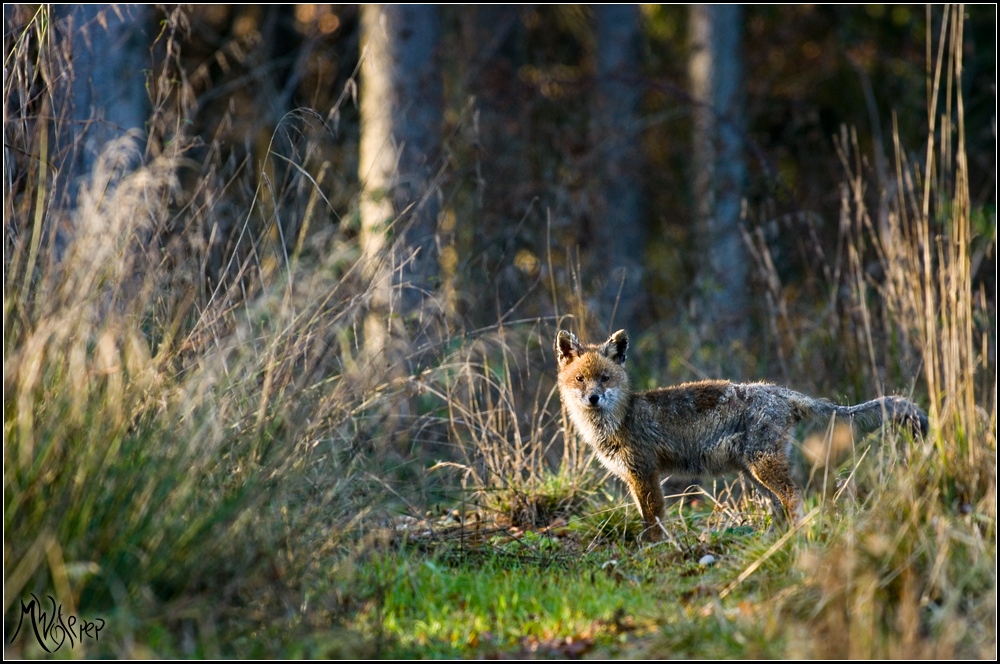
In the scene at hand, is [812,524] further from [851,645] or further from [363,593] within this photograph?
[363,593]

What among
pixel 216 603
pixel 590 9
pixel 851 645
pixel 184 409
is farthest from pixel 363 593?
pixel 590 9

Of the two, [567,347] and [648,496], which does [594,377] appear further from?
[648,496]

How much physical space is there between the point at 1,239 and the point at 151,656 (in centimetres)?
213

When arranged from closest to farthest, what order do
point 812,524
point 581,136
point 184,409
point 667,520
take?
point 184,409
point 812,524
point 667,520
point 581,136

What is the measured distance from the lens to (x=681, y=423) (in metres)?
6.72

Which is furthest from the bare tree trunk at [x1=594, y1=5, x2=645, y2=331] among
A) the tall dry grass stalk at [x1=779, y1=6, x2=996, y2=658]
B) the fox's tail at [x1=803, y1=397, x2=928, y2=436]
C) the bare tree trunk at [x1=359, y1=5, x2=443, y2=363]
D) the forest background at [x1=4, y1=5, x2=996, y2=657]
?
the tall dry grass stalk at [x1=779, y1=6, x2=996, y2=658]

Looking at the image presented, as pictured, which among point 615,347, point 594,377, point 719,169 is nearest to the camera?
point 594,377

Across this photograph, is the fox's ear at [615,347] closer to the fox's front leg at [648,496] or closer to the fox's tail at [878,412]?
the fox's front leg at [648,496]

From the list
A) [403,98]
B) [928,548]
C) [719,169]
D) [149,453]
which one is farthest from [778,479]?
[719,169]

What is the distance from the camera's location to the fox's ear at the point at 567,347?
23.2ft

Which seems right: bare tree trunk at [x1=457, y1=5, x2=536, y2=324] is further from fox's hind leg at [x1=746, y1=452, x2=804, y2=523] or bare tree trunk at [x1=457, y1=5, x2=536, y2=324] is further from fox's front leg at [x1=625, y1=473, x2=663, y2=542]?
fox's hind leg at [x1=746, y1=452, x2=804, y2=523]

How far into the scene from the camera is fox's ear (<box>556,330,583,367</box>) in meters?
7.07

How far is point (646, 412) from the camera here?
690 cm

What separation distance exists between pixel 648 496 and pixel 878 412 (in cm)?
152
